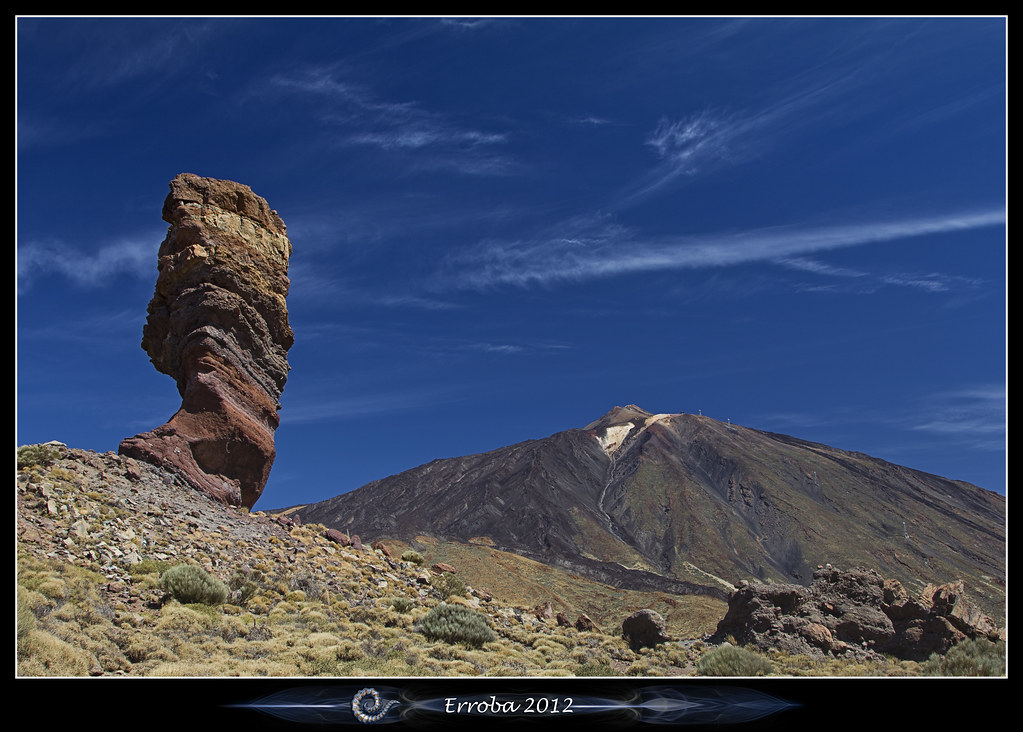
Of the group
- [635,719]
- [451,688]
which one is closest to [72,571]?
[451,688]

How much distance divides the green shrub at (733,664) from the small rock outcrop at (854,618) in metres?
1.75

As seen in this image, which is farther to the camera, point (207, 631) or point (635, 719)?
point (207, 631)

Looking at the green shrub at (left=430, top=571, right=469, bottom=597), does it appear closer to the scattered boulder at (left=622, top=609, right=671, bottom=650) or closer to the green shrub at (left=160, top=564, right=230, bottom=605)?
the scattered boulder at (left=622, top=609, right=671, bottom=650)

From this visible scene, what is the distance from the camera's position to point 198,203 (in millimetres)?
18016

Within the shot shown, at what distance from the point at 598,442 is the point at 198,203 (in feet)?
377

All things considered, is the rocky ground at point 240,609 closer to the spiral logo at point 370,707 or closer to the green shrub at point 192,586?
the green shrub at point 192,586

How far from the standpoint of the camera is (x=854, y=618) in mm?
13352

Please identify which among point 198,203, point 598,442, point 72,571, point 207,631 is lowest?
point 207,631

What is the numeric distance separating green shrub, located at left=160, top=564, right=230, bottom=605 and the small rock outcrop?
10.2 m

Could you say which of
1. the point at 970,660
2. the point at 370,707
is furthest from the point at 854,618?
the point at 370,707

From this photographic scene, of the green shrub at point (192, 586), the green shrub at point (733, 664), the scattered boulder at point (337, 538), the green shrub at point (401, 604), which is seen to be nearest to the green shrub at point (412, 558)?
the scattered boulder at point (337, 538)

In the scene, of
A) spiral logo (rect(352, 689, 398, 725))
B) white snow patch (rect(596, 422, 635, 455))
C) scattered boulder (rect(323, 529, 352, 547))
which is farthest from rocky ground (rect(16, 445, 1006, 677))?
white snow patch (rect(596, 422, 635, 455))

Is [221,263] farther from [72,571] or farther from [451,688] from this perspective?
[451,688]

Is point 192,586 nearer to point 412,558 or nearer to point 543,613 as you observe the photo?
point 412,558
